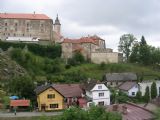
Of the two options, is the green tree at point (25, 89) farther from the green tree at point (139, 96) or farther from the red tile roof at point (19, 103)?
the green tree at point (139, 96)

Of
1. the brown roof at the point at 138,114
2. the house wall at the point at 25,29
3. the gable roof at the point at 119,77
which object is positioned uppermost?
the house wall at the point at 25,29

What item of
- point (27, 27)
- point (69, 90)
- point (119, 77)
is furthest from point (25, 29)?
point (69, 90)

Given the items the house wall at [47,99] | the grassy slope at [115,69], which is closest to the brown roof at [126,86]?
the grassy slope at [115,69]

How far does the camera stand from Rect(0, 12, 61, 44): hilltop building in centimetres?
9589

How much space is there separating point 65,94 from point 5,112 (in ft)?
35.4

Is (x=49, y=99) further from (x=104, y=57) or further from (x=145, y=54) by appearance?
(x=145, y=54)

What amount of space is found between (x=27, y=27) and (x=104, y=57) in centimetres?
2176

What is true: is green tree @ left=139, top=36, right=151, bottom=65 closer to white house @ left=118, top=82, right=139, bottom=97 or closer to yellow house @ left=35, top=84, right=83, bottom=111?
white house @ left=118, top=82, right=139, bottom=97

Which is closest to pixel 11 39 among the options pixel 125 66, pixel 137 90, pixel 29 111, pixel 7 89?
pixel 125 66

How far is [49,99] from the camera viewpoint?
166ft

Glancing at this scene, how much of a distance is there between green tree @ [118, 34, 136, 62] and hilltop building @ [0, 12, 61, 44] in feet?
58.4

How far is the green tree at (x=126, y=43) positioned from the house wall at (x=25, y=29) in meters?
18.9

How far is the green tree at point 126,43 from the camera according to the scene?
9988 cm

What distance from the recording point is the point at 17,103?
156ft
